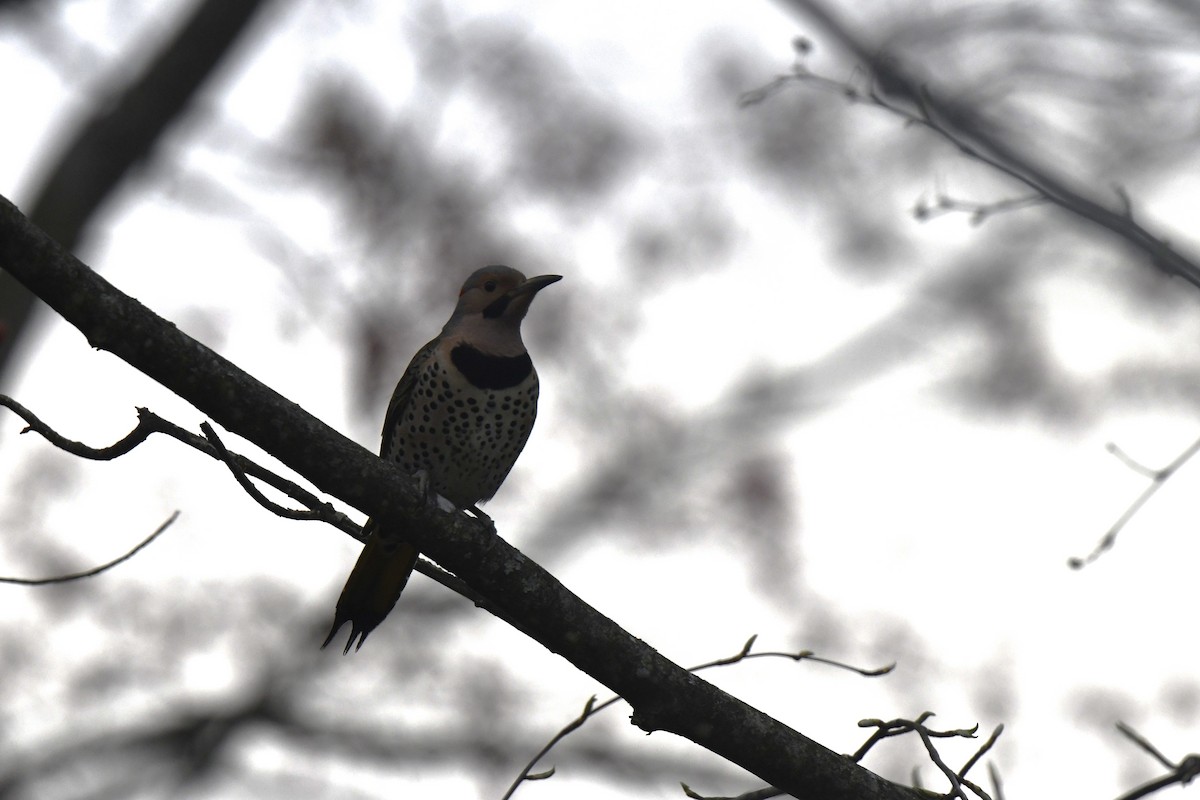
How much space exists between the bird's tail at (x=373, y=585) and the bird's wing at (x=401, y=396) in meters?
0.81

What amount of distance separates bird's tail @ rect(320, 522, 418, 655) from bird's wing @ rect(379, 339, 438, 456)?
81 cm

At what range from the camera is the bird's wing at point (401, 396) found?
5113 mm

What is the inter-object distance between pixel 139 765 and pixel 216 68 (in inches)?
224

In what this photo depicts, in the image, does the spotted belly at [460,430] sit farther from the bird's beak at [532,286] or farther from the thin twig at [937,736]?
the thin twig at [937,736]

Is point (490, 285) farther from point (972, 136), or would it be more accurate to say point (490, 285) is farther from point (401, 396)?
point (972, 136)

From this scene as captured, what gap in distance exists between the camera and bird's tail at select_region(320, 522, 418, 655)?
4434 mm

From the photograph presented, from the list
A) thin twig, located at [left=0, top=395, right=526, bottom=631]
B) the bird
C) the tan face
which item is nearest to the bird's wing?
the bird

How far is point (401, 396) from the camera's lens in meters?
5.13

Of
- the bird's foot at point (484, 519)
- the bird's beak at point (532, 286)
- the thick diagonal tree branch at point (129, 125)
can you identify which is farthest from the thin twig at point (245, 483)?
the thick diagonal tree branch at point (129, 125)

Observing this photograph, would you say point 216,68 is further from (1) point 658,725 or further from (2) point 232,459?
(1) point 658,725

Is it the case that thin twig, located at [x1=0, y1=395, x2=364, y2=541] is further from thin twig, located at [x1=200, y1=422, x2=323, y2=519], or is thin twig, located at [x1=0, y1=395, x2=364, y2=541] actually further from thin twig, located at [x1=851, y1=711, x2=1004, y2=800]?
thin twig, located at [x1=851, y1=711, x2=1004, y2=800]

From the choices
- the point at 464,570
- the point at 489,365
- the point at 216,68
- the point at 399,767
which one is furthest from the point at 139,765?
the point at 464,570

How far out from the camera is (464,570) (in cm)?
307

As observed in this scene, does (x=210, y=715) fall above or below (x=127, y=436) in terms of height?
above
